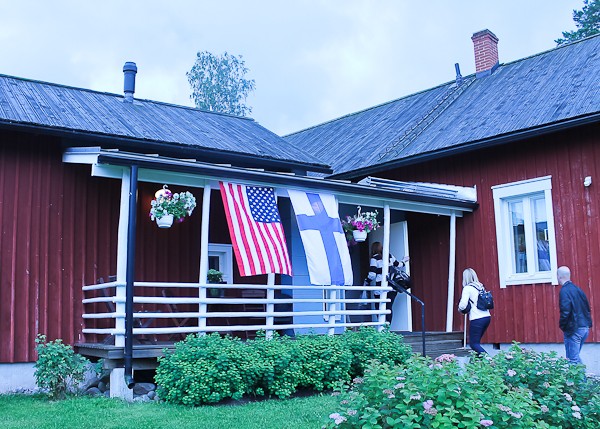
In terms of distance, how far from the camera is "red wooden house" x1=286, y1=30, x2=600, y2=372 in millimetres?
11789

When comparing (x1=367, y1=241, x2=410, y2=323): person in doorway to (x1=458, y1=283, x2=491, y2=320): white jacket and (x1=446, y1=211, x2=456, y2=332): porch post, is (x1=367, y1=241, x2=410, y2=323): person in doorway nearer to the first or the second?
(x1=446, y1=211, x2=456, y2=332): porch post

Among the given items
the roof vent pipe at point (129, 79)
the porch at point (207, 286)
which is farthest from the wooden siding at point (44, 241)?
the roof vent pipe at point (129, 79)

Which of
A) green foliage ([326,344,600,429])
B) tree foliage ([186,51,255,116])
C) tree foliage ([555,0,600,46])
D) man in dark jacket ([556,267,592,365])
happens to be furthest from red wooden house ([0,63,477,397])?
tree foliage ([186,51,255,116])

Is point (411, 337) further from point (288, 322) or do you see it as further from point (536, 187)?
point (536, 187)

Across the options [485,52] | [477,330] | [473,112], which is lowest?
[477,330]

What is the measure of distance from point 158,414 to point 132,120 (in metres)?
6.62

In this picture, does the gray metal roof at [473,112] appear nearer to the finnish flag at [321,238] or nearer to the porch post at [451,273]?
the porch post at [451,273]

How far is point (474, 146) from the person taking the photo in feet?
42.4

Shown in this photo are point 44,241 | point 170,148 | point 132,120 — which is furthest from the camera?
point 132,120

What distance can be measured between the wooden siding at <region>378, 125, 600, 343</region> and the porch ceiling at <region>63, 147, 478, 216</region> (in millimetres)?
502

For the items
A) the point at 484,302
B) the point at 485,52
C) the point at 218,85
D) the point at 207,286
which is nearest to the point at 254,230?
the point at 207,286

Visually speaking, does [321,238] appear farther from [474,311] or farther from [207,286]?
[474,311]

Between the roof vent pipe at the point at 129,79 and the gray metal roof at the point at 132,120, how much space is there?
6.5 inches

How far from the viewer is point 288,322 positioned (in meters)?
12.7
